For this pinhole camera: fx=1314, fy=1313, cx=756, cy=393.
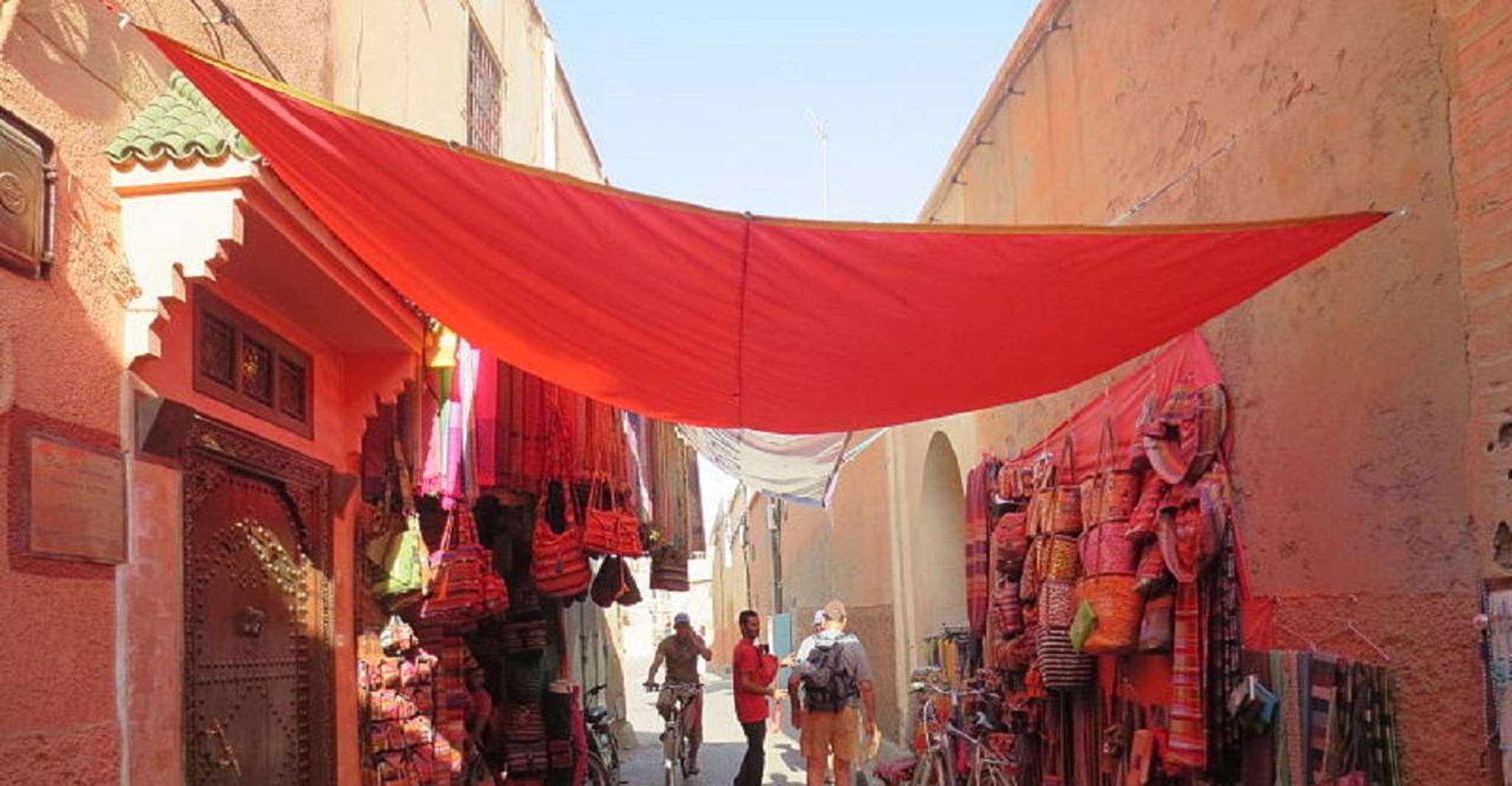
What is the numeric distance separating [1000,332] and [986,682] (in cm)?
417

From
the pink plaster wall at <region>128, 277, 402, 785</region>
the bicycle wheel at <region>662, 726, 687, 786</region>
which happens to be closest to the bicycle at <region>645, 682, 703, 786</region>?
the bicycle wheel at <region>662, 726, 687, 786</region>

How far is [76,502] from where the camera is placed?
3.27m

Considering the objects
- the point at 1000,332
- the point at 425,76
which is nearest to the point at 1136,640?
the point at 1000,332

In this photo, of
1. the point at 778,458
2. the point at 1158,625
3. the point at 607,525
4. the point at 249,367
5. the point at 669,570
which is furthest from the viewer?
the point at 778,458

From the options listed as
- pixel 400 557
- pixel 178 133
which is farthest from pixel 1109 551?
pixel 178 133

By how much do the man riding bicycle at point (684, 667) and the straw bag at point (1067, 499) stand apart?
5943 mm

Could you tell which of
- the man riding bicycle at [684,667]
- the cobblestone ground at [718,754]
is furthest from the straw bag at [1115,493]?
the man riding bicycle at [684,667]

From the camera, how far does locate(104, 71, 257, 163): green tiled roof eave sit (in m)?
3.57

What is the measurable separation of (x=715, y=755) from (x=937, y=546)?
4309 mm

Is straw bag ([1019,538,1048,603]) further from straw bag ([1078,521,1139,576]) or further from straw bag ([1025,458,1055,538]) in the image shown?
straw bag ([1078,521,1139,576])

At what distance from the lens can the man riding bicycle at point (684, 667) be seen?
11.9m

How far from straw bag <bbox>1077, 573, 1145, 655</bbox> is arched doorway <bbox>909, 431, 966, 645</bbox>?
7227 mm

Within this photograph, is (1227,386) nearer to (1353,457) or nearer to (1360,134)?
(1353,457)

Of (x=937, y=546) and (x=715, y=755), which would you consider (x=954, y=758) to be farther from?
(x=715, y=755)
